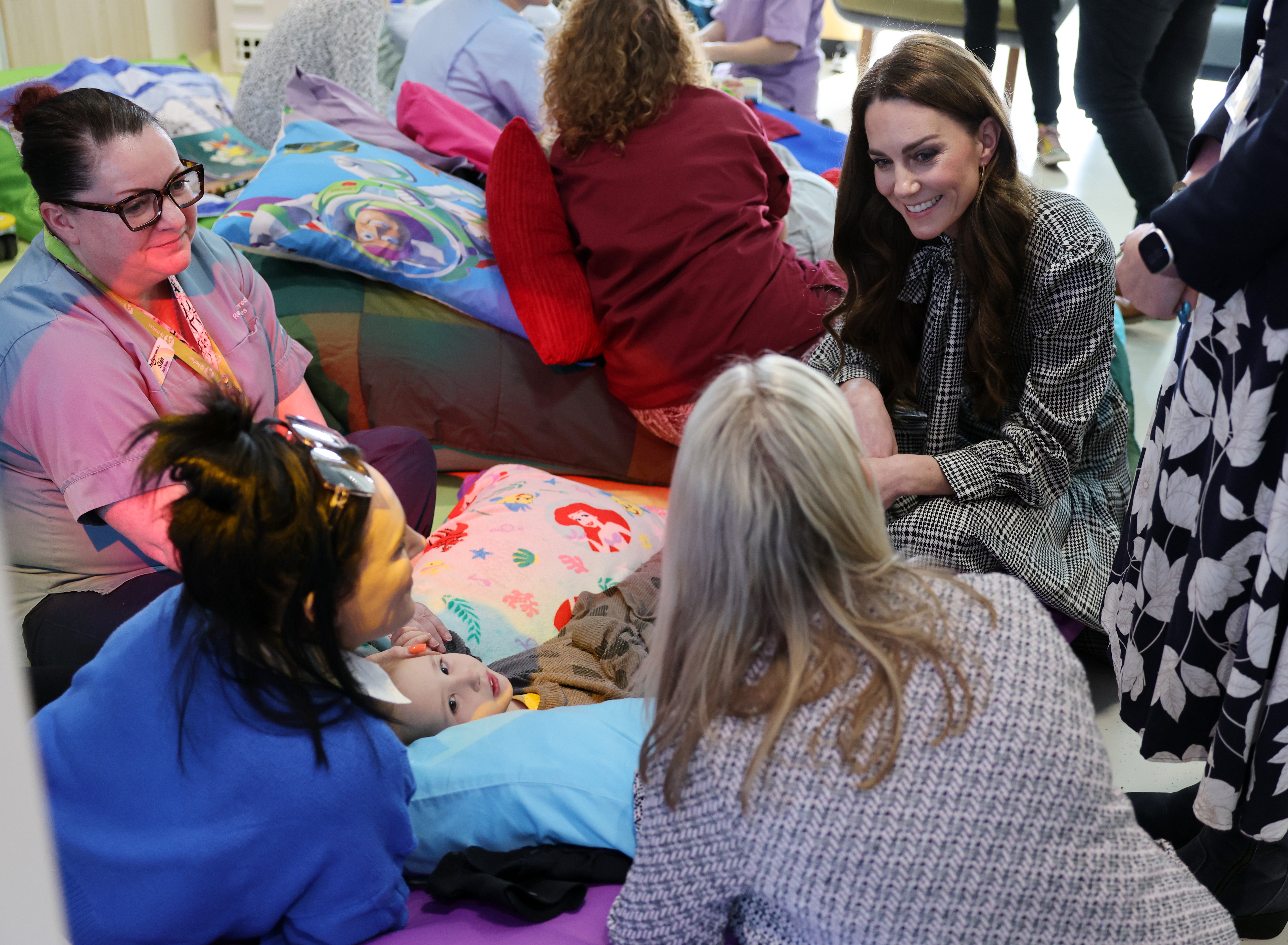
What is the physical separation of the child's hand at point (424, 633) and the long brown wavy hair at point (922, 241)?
86 cm

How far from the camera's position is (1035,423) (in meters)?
1.71

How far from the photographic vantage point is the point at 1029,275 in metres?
1.68

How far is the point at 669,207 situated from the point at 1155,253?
1104 mm

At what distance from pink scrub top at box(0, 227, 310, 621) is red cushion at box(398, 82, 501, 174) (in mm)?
1076

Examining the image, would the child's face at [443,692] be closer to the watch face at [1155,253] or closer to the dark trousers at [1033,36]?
the watch face at [1155,253]

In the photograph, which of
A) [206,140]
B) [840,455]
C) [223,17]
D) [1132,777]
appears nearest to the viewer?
[840,455]

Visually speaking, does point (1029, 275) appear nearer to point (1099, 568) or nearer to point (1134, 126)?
point (1099, 568)

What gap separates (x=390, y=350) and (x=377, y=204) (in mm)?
312

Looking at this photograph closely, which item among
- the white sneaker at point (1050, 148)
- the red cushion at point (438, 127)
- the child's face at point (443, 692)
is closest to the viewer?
the child's face at point (443, 692)

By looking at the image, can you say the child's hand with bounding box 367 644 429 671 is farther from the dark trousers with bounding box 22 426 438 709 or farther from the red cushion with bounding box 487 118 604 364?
the red cushion with bounding box 487 118 604 364

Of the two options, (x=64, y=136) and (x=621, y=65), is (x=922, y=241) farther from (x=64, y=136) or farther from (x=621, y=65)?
(x=64, y=136)

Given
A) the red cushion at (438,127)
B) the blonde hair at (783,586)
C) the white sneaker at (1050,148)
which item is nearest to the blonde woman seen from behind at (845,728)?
the blonde hair at (783,586)

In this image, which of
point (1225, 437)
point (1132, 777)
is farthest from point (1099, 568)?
point (1225, 437)

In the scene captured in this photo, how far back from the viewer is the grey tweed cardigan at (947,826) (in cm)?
87
